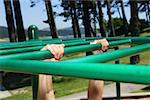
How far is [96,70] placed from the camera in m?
1.04

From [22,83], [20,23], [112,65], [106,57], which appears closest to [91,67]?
[112,65]

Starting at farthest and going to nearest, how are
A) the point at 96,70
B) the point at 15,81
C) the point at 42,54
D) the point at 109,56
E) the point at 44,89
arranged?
the point at 15,81 < the point at 44,89 < the point at 42,54 < the point at 109,56 < the point at 96,70

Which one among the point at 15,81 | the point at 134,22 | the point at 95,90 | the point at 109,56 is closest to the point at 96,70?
the point at 109,56

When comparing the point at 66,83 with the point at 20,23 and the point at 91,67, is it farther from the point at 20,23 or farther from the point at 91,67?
the point at 91,67

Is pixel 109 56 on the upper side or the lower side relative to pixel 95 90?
upper

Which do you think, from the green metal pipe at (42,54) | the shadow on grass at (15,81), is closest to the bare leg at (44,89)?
the green metal pipe at (42,54)

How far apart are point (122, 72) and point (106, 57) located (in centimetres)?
54

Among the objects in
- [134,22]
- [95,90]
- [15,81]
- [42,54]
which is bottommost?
[15,81]

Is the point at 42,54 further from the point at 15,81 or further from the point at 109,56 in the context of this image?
the point at 15,81

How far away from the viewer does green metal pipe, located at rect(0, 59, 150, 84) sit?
0.97 m

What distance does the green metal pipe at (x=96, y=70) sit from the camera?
97 cm

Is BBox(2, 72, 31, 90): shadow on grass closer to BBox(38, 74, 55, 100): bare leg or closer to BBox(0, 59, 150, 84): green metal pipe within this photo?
BBox(38, 74, 55, 100): bare leg

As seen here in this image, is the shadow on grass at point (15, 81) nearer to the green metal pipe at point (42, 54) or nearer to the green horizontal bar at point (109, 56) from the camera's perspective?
the green metal pipe at point (42, 54)

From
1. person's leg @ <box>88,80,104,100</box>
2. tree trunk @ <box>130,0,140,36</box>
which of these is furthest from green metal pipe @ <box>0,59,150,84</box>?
tree trunk @ <box>130,0,140,36</box>
